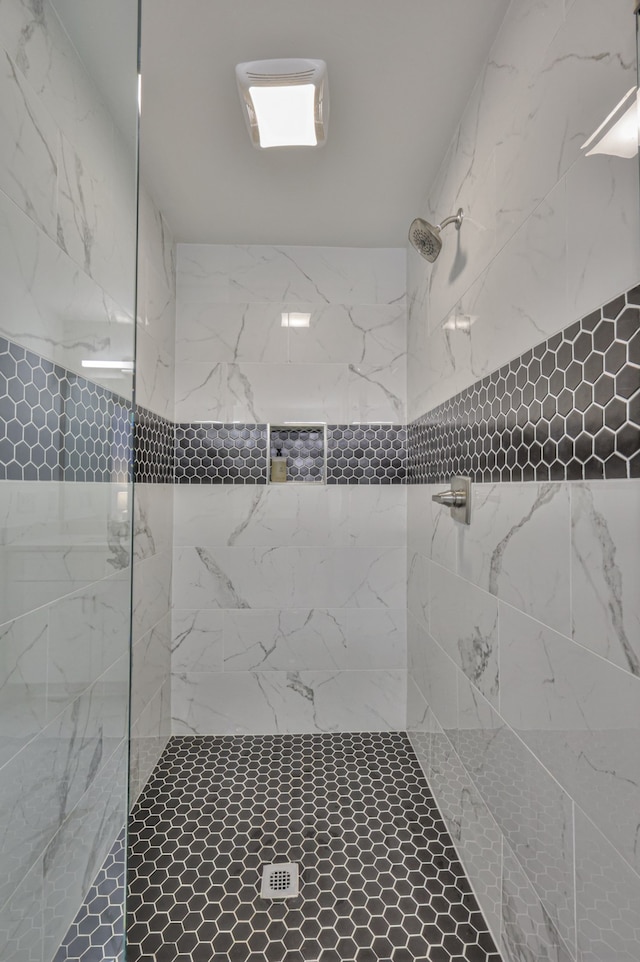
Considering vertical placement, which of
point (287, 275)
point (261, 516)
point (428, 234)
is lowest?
point (261, 516)

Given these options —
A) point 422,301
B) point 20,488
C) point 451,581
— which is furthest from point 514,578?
point 422,301

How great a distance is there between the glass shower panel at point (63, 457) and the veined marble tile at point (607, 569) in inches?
32.6

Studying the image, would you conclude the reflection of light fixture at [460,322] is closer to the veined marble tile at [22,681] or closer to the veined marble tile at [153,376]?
the veined marble tile at [153,376]

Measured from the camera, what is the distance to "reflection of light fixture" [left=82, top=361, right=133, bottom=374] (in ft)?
2.99

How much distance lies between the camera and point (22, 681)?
2.67 ft

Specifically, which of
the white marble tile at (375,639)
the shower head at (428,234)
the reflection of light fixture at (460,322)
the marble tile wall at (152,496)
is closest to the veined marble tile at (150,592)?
the marble tile wall at (152,496)

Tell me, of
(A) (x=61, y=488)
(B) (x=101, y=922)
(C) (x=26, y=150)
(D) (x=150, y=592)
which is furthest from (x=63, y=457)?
(D) (x=150, y=592)

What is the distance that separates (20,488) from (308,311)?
192 centimetres

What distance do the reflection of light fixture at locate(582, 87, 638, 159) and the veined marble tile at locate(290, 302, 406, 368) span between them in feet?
5.43

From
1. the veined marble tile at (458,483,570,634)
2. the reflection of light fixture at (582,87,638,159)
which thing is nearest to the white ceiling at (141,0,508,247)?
the reflection of light fixture at (582,87,638,159)

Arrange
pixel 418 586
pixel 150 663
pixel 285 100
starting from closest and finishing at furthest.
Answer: pixel 285 100 < pixel 150 663 < pixel 418 586

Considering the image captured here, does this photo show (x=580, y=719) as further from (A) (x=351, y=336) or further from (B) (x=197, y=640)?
(A) (x=351, y=336)

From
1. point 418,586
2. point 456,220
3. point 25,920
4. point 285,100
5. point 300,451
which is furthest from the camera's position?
point 300,451

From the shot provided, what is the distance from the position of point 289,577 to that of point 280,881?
1.20m
